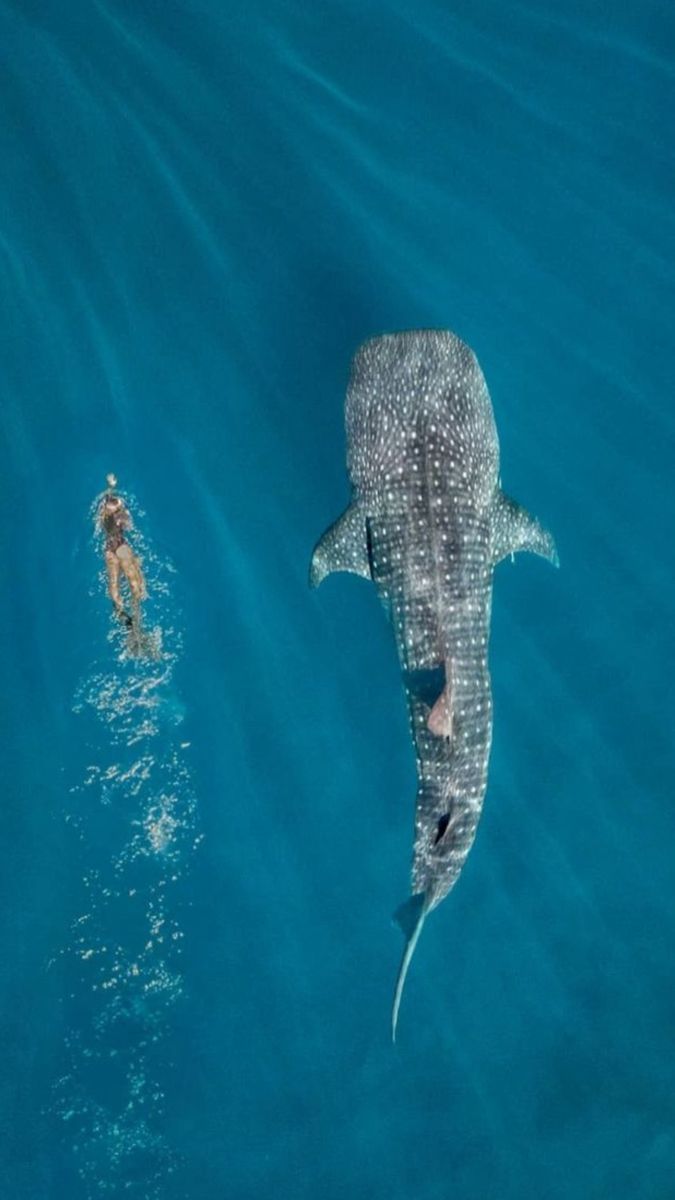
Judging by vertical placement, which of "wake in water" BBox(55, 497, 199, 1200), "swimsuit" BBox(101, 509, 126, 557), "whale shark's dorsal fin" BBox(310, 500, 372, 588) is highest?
"swimsuit" BBox(101, 509, 126, 557)

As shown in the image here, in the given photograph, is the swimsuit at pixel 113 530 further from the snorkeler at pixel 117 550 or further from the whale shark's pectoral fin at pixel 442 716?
the whale shark's pectoral fin at pixel 442 716

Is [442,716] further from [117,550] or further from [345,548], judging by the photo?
[117,550]

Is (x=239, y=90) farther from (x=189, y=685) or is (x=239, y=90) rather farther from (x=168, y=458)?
(x=189, y=685)

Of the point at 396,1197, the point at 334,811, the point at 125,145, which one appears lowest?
the point at 396,1197

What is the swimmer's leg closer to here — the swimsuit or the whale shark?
the swimsuit

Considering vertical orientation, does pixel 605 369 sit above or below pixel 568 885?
above

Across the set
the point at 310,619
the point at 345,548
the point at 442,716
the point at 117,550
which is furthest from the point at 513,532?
the point at 117,550

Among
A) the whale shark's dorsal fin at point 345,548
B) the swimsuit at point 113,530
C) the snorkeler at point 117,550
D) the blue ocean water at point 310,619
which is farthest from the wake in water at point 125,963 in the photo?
the whale shark's dorsal fin at point 345,548

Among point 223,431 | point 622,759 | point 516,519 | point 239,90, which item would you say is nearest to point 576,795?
point 622,759

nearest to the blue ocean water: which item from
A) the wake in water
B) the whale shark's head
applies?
the wake in water
